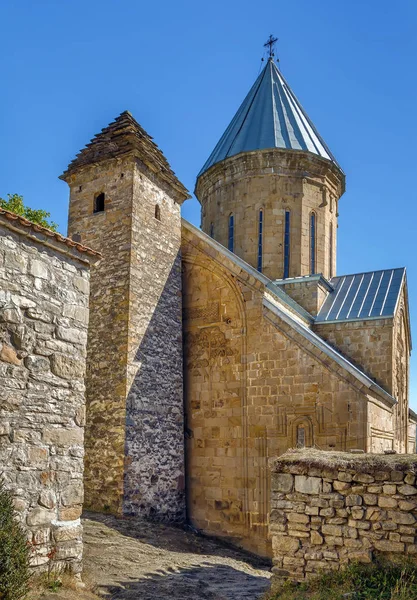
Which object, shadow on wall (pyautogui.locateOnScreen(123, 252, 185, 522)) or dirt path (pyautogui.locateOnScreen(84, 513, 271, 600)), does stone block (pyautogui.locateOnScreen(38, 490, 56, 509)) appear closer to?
dirt path (pyautogui.locateOnScreen(84, 513, 271, 600))

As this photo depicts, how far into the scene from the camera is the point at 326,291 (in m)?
17.3

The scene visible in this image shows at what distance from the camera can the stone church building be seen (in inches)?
466

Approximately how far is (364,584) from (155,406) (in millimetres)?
7237

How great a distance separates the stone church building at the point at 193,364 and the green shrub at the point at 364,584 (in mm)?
5514

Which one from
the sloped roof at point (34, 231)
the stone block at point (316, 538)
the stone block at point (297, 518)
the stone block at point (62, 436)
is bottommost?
the stone block at point (316, 538)

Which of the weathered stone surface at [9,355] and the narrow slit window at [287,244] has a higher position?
the narrow slit window at [287,244]

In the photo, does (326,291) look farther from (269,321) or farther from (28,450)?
(28,450)

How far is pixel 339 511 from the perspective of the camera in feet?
20.8

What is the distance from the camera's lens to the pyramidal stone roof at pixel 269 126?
18.6 metres

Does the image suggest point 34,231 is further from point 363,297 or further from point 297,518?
point 363,297

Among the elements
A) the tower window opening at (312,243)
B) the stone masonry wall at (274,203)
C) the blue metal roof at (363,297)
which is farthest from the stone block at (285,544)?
the tower window opening at (312,243)

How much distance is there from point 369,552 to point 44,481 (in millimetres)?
3756

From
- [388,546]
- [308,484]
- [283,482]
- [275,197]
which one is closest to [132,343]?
[283,482]

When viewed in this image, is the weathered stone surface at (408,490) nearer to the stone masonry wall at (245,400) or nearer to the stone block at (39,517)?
the stone block at (39,517)
